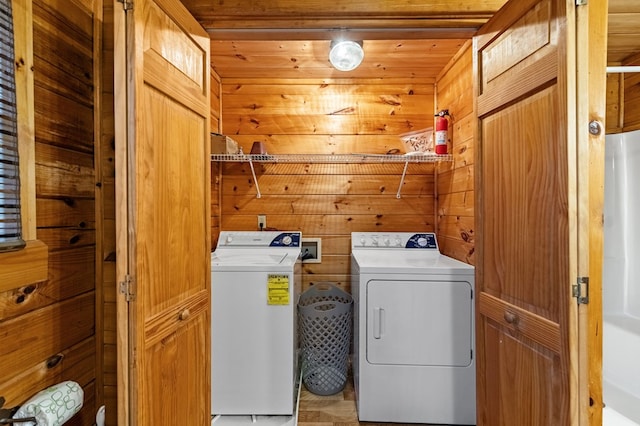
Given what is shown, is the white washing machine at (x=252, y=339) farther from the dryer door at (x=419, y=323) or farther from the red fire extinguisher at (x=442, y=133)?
the red fire extinguisher at (x=442, y=133)

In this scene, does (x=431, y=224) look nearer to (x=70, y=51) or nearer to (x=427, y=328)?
(x=427, y=328)

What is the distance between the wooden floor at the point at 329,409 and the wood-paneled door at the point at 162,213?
0.75 metres

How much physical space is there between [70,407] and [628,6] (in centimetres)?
259

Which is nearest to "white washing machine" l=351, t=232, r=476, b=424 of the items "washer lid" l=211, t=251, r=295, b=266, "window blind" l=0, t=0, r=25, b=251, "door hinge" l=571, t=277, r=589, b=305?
"washer lid" l=211, t=251, r=295, b=266

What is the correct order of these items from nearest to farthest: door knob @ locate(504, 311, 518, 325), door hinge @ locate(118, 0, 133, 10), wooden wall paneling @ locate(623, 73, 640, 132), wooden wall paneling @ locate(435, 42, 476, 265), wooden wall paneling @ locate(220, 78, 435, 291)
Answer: door hinge @ locate(118, 0, 133, 10), door knob @ locate(504, 311, 518, 325), wooden wall paneling @ locate(623, 73, 640, 132), wooden wall paneling @ locate(435, 42, 476, 265), wooden wall paneling @ locate(220, 78, 435, 291)

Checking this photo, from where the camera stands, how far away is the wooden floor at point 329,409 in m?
1.82

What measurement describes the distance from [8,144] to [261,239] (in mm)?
1734

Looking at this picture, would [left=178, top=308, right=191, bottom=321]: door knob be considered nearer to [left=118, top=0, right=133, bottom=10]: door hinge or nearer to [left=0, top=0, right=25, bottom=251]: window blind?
[left=0, top=0, right=25, bottom=251]: window blind

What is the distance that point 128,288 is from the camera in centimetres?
88

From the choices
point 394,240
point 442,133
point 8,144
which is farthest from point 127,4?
point 394,240

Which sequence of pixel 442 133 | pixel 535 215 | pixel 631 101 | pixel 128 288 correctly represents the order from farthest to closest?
pixel 442 133
pixel 631 101
pixel 535 215
pixel 128 288

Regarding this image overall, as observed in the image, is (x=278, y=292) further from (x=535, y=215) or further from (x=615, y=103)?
(x=615, y=103)

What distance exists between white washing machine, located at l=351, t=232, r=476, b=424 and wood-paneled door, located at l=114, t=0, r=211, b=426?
35.4 inches

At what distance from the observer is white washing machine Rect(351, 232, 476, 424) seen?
174 cm
